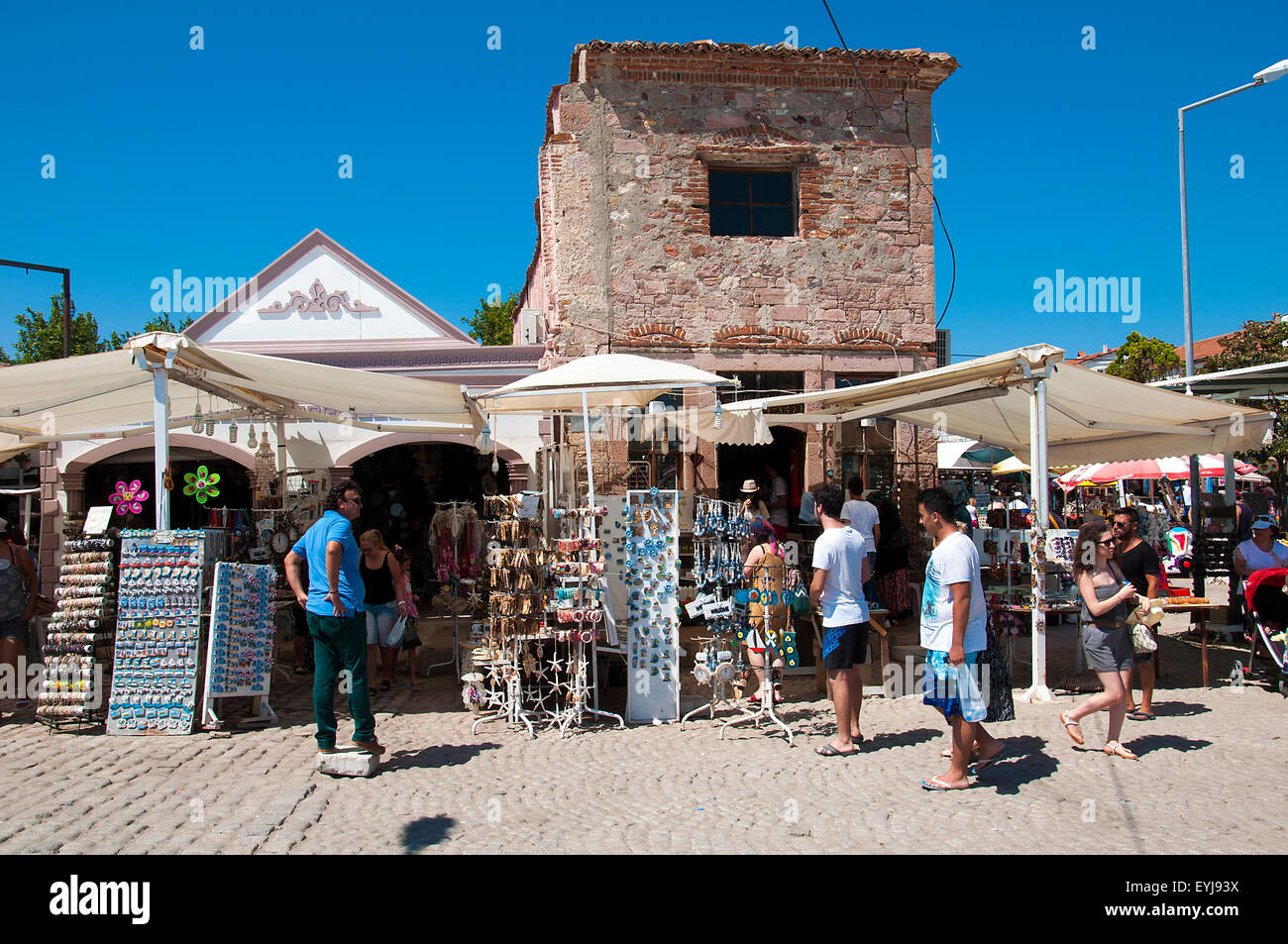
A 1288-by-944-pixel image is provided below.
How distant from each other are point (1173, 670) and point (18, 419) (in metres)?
12.6

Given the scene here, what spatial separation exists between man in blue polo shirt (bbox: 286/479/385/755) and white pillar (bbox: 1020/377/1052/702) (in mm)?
4990

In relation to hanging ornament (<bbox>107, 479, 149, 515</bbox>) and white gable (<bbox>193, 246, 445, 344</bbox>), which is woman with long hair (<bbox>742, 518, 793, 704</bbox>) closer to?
hanging ornament (<bbox>107, 479, 149, 515</bbox>)

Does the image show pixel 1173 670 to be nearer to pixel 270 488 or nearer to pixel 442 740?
pixel 442 740

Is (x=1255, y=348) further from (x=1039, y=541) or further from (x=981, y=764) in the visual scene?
(x=981, y=764)

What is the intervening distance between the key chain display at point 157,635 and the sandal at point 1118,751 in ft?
21.3

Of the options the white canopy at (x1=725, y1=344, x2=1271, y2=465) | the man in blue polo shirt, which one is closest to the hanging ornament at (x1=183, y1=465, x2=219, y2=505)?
the man in blue polo shirt

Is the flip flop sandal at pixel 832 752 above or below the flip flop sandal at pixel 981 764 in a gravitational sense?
below

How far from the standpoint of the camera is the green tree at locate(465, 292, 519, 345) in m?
35.4

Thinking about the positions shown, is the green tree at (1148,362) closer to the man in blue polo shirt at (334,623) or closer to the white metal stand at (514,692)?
the white metal stand at (514,692)

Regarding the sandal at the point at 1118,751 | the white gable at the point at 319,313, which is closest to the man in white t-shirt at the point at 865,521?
the sandal at the point at 1118,751

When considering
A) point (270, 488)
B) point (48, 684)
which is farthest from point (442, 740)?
point (270, 488)

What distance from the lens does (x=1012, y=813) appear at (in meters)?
4.58

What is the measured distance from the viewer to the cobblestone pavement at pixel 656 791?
4.28 meters

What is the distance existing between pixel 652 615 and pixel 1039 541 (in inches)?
124
